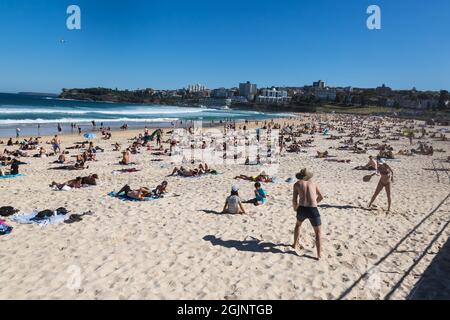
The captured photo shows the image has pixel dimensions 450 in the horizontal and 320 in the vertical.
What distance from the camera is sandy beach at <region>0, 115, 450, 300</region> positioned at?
14.8 feet

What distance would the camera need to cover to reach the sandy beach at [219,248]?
14.8ft

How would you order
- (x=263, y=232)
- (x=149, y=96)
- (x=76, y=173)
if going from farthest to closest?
(x=149, y=96) < (x=76, y=173) < (x=263, y=232)

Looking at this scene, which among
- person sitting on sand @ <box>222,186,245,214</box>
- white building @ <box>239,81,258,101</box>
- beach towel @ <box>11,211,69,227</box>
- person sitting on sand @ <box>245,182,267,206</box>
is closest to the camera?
beach towel @ <box>11,211,69,227</box>

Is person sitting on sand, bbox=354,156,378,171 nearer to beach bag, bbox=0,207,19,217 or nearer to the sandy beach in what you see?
the sandy beach

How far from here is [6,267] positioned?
5.00m

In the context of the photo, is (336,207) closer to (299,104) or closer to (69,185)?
(69,185)

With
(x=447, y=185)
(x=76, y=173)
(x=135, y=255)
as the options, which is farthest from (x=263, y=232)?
(x=76, y=173)

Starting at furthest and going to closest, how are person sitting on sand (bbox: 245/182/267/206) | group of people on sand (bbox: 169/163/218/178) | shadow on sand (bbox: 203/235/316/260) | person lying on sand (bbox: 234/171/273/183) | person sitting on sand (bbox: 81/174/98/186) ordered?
group of people on sand (bbox: 169/163/218/178)
person lying on sand (bbox: 234/171/273/183)
person sitting on sand (bbox: 81/174/98/186)
person sitting on sand (bbox: 245/182/267/206)
shadow on sand (bbox: 203/235/316/260)

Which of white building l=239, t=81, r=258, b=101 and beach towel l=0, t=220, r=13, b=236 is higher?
white building l=239, t=81, r=258, b=101

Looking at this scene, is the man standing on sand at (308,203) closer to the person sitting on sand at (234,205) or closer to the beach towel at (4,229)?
the person sitting on sand at (234,205)

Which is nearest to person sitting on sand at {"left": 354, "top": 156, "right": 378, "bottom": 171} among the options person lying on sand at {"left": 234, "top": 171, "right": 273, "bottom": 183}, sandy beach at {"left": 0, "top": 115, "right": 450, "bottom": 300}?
sandy beach at {"left": 0, "top": 115, "right": 450, "bottom": 300}

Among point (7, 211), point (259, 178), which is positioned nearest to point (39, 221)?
point (7, 211)

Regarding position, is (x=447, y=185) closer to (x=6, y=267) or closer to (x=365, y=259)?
(x=365, y=259)
